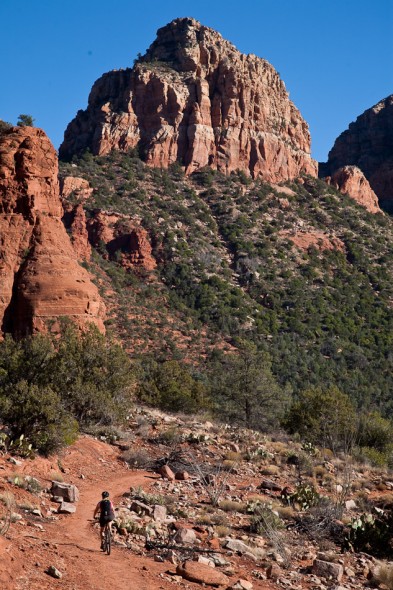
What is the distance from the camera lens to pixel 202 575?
320 inches

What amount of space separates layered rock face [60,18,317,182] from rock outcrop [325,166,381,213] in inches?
148

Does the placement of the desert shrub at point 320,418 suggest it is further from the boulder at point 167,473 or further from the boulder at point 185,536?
the boulder at point 185,536

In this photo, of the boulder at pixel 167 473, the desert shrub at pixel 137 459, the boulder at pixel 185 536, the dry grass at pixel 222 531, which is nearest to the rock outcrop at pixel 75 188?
the desert shrub at pixel 137 459

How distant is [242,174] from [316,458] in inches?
2337

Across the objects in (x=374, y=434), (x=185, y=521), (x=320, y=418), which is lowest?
(x=185, y=521)

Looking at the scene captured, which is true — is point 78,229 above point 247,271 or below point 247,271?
above

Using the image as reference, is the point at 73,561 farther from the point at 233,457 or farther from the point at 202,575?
the point at 233,457

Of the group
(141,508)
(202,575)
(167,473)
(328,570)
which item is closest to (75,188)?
(167,473)

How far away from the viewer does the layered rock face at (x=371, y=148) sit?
345ft

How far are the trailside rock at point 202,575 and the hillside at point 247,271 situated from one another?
35.0 m

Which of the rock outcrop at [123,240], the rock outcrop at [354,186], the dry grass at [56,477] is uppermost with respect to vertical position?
the rock outcrop at [354,186]

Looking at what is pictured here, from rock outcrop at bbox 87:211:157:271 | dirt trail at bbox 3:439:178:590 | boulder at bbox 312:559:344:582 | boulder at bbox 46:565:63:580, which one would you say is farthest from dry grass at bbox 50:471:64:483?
rock outcrop at bbox 87:211:157:271

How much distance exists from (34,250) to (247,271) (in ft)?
117

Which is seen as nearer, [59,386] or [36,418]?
[36,418]
